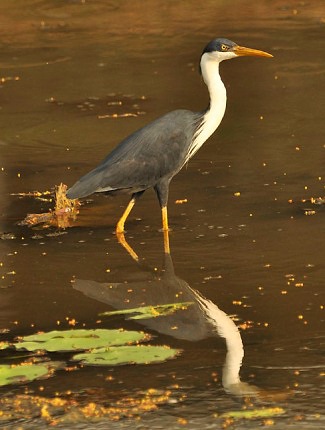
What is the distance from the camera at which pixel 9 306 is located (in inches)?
404

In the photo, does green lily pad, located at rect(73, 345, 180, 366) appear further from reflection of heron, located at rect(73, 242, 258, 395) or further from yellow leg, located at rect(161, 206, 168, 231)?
yellow leg, located at rect(161, 206, 168, 231)

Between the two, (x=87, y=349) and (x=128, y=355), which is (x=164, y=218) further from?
(x=128, y=355)

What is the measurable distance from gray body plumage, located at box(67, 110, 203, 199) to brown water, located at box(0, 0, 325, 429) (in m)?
0.47

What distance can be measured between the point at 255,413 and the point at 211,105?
5.62 m

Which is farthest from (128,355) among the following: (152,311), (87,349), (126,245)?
(126,245)

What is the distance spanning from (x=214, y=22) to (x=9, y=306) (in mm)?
16217

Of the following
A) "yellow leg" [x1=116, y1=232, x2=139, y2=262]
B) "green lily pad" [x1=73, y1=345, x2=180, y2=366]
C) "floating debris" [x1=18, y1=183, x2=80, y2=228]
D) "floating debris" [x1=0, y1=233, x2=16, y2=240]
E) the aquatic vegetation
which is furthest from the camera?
"floating debris" [x1=18, y1=183, x2=80, y2=228]

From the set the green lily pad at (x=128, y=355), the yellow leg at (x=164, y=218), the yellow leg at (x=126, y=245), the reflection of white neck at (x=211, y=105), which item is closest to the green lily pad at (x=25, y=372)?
the green lily pad at (x=128, y=355)

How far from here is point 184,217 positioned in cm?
1298

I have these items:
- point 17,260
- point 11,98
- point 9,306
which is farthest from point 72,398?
point 11,98

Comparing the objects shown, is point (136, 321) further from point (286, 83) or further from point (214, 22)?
point (214, 22)

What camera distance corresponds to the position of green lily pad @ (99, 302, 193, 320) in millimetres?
9805

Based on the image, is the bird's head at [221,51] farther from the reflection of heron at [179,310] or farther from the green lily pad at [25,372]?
the green lily pad at [25,372]

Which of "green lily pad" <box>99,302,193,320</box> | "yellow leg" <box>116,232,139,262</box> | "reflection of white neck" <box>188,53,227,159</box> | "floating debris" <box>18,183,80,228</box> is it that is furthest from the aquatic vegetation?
"reflection of white neck" <box>188,53,227,159</box>
